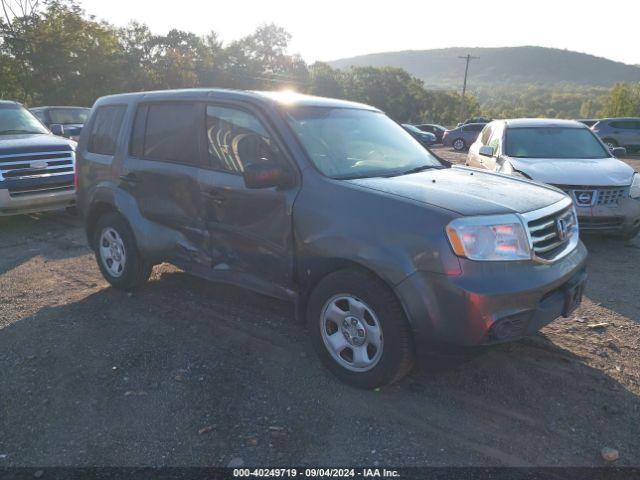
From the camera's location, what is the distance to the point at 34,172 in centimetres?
729

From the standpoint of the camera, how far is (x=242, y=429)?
2.80m

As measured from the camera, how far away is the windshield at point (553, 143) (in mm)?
6840

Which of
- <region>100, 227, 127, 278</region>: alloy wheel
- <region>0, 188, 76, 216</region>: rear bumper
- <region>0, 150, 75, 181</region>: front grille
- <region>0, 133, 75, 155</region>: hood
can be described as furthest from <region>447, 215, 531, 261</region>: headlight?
<region>0, 133, 75, 155</region>: hood

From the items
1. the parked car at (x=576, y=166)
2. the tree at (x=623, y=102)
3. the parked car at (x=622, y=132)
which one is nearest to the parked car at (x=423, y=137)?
the parked car at (x=576, y=166)

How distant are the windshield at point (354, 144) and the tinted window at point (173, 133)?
90cm

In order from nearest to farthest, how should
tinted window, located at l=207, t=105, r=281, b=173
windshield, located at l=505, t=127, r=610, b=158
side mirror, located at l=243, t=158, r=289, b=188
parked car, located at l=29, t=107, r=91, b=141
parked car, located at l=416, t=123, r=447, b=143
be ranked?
side mirror, located at l=243, t=158, r=289, b=188, tinted window, located at l=207, t=105, r=281, b=173, windshield, located at l=505, t=127, r=610, b=158, parked car, located at l=29, t=107, r=91, b=141, parked car, located at l=416, t=123, r=447, b=143

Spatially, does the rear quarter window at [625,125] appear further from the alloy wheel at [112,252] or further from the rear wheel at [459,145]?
the alloy wheel at [112,252]

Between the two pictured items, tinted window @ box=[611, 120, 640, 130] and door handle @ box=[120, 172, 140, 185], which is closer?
door handle @ box=[120, 172, 140, 185]

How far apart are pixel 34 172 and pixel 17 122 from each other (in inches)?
66.8

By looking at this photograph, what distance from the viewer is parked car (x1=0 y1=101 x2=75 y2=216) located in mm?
7047

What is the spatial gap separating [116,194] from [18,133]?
484 centimetres

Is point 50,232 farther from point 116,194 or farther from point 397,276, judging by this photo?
point 397,276

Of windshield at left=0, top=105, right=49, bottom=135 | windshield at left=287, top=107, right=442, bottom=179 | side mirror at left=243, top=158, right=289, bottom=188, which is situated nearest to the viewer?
side mirror at left=243, top=158, right=289, bottom=188

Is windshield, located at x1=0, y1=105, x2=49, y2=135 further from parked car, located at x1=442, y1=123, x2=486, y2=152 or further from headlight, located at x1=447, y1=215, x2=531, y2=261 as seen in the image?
parked car, located at x1=442, y1=123, x2=486, y2=152
